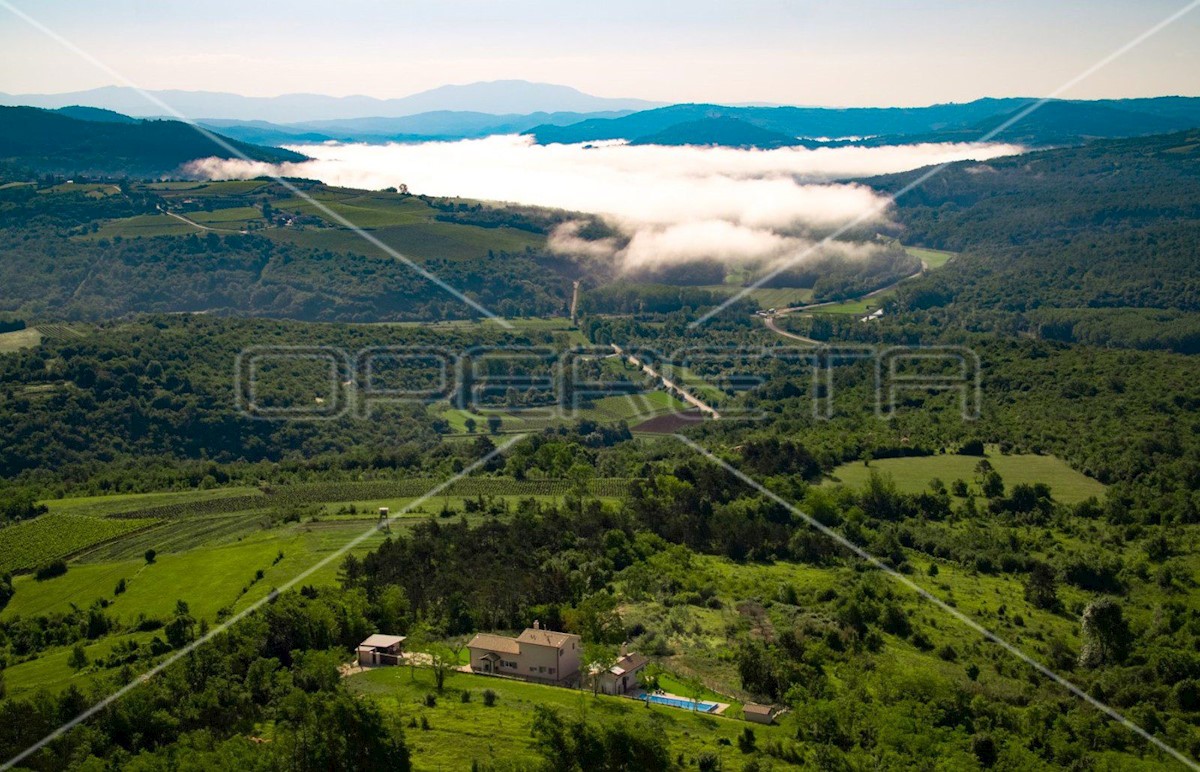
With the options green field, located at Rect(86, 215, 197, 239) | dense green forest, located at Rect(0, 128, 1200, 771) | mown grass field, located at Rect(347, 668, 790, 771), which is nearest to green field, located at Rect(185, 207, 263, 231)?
green field, located at Rect(86, 215, 197, 239)

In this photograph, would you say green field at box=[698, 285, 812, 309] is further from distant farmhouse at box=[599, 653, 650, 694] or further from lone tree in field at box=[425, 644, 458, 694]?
lone tree in field at box=[425, 644, 458, 694]

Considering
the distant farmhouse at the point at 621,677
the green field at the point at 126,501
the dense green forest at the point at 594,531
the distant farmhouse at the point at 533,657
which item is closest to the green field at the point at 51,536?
the dense green forest at the point at 594,531

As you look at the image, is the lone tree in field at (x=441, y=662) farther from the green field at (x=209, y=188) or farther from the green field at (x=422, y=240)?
the green field at (x=209, y=188)

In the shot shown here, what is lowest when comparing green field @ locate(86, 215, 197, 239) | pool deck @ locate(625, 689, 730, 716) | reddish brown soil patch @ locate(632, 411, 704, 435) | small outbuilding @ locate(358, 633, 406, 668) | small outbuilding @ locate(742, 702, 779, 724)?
reddish brown soil patch @ locate(632, 411, 704, 435)

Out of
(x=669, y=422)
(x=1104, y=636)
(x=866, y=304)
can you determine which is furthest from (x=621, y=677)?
(x=866, y=304)

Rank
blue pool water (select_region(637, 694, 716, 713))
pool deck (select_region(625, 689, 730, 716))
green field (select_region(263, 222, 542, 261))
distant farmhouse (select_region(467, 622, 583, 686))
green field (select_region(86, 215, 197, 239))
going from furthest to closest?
green field (select_region(86, 215, 197, 239)) < green field (select_region(263, 222, 542, 261)) < distant farmhouse (select_region(467, 622, 583, 686)) < blue pool water (select_region(637, 694, 716, 713)) < pool deck (select_region(625, 689, 730, 716))

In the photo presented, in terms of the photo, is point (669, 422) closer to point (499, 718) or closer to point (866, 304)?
point (499, 718)
